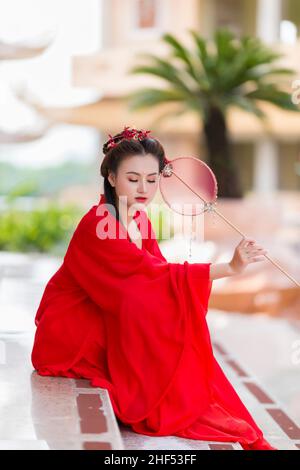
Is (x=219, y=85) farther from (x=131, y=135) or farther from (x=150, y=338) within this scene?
(x=150, y=338)

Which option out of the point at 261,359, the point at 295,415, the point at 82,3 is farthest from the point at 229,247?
the point at 82,3

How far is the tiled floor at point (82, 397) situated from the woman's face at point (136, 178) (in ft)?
1.97

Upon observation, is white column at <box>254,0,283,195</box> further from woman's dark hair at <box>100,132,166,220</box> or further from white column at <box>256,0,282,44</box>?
woman's dark hair at <box>100,132,166,220</box>

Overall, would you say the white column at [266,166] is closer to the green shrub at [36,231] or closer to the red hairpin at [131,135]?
the green shrub at [36,231]

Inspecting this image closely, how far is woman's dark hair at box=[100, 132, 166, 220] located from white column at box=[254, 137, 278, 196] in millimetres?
13463

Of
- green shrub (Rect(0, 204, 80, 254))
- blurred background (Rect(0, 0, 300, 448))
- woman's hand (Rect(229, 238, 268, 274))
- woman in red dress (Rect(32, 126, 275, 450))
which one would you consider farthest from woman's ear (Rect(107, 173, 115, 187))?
green shrub (Rect(0, 204, 80, 254))

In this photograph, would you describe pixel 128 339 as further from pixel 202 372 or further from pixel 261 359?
pixel 261 359

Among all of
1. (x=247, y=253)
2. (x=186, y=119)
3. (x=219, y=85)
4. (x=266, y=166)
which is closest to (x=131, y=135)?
(x=247, y=253)

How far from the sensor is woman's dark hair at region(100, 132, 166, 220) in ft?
7.91

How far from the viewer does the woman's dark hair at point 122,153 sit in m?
2.41

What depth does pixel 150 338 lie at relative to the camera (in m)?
2.32

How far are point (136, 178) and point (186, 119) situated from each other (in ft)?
40.0

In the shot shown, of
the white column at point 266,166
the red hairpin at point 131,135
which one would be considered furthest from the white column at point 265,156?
the red hairpin at point 131,135

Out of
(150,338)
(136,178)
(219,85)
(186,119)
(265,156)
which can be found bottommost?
(150,338)
